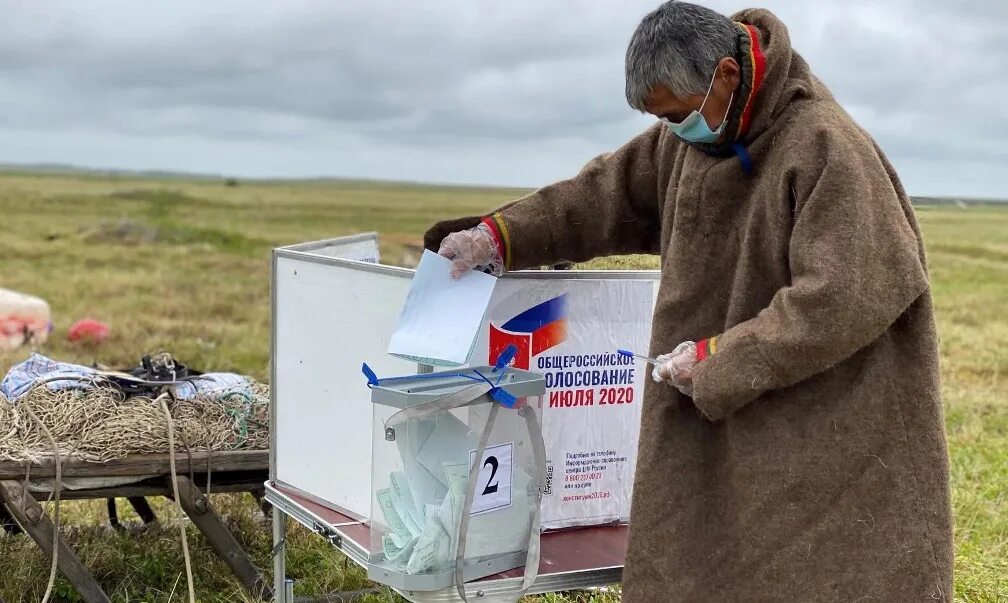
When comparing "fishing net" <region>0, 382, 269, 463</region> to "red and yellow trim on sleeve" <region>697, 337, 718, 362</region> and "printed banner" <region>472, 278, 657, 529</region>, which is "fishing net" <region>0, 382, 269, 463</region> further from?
"red and yellow trim on sleeve" <region>697, 337, 718, 362</region>

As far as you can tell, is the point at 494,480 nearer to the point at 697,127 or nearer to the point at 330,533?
the point at 330,533

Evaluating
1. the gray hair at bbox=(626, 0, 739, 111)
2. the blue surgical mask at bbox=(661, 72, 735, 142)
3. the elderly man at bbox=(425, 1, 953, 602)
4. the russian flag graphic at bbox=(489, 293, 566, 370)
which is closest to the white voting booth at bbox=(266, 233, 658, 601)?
the russian flag graphic at bbox=(489, 293, 566, 370)

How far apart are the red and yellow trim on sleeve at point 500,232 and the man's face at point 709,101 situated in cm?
65

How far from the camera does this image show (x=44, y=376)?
450 centimetres

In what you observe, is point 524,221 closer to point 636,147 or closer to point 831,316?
point 636,147

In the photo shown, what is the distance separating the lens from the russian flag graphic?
10.5 ft

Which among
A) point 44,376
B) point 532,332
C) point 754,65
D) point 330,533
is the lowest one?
point 330,533

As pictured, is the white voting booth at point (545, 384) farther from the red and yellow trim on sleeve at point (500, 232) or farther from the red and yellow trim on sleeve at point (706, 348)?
the red and yellow trim on sleeve at point (706, 348)

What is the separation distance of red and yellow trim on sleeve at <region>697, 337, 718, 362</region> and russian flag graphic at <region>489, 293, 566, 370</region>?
0.74 metres

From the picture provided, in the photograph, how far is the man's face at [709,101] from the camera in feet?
8.32

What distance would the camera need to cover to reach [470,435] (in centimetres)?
290

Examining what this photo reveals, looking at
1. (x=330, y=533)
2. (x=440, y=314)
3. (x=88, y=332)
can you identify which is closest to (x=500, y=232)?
(x=440, y=314)

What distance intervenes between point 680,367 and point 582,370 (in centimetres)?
79

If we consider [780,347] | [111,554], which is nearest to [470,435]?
[780,347]
